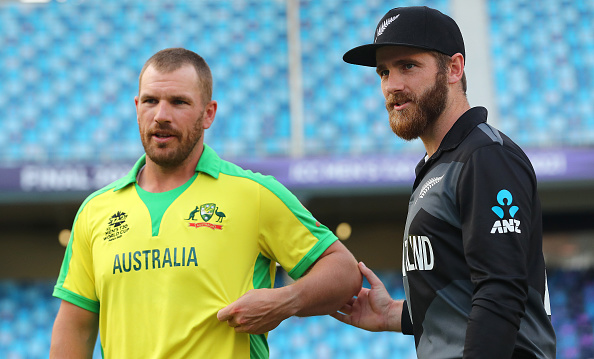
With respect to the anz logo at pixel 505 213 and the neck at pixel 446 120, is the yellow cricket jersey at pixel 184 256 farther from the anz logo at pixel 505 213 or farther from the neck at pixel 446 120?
the anz logo at pixel 505 213

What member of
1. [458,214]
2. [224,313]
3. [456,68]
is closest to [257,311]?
[224,313]

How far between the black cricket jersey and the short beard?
4.1 inches

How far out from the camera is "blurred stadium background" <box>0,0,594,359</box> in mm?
9859

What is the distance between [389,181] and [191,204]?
234 inches

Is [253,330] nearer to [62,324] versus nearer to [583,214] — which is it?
[62,324]

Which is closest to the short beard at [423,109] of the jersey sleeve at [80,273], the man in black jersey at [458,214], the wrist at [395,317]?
the man in black jersey at [458,214]

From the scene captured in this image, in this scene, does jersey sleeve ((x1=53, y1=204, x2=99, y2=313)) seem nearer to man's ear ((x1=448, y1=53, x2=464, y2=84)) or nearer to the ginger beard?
the ginger beard

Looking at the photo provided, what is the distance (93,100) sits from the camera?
1039 centimetres

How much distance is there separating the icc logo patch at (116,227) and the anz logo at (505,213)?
137 cm

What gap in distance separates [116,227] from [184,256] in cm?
31


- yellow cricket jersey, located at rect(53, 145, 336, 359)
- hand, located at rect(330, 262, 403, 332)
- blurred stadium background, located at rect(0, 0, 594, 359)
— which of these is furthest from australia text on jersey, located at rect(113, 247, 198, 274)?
blurred stadium background, located at rect(0, 0, 594, 359)

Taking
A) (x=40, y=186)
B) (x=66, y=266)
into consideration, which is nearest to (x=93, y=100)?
(x=40, y=186)

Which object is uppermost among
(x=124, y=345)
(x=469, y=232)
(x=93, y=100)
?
(x=93, y=100)

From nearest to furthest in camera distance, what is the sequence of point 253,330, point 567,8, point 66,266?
point 253,330, point 66,266, point 567,8
